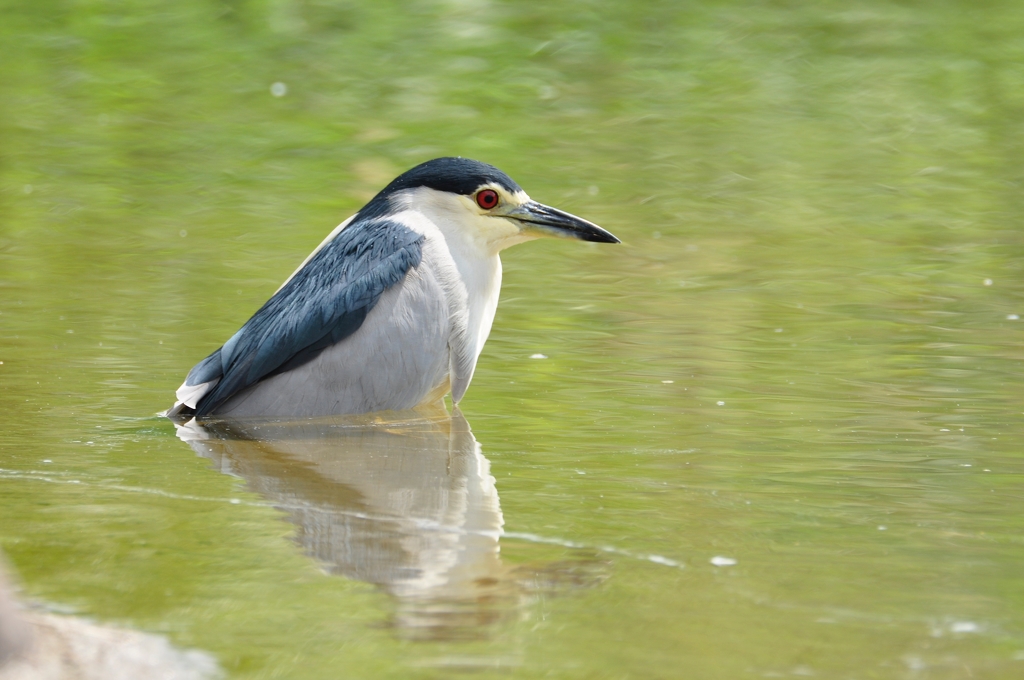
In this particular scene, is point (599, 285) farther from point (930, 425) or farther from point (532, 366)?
point (930, 425)

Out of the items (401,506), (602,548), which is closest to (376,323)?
(401,506)

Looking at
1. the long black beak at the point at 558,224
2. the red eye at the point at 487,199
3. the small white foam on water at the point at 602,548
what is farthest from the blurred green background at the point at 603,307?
the red eye at the point at 487,199

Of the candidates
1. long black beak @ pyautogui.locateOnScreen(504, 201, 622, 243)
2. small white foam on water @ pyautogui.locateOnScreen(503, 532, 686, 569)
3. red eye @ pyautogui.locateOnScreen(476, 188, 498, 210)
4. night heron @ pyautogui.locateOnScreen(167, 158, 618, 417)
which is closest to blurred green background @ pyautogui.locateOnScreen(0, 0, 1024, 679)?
small white foam on water @ pyautogui.locateOnScreen(503, 532, 686, 569)

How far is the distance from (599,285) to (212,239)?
241cm

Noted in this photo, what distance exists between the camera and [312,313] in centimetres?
543

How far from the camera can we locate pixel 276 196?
377 inches

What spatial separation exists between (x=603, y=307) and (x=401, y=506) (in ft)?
9.82

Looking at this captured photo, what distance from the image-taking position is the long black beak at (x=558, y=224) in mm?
6004

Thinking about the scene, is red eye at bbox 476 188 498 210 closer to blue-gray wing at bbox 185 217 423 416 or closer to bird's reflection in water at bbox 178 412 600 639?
blue-gray wing at bbox 185 217 423 416

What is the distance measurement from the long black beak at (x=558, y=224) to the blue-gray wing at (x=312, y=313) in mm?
557

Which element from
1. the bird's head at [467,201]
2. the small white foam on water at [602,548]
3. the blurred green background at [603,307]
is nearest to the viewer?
the blurred green background at [603,307]

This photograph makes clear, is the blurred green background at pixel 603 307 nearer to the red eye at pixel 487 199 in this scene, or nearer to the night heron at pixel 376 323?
the night heron at pixel 376 323

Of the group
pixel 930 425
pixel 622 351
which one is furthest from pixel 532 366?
pixel 930 425

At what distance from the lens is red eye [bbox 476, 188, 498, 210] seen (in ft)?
19.5
